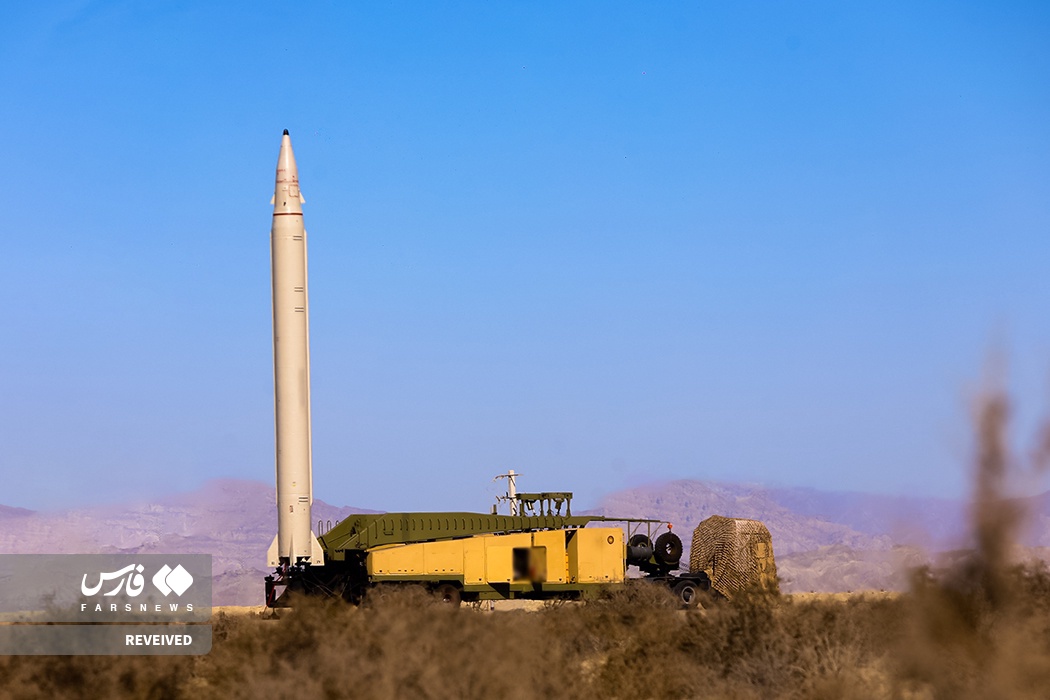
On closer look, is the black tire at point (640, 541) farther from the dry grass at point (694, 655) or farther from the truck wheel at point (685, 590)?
the dry grass at point (694, 655)

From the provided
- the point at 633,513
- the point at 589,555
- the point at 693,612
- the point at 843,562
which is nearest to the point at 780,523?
the point at 633,513

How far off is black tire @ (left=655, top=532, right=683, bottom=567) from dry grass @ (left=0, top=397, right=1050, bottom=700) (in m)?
15.2

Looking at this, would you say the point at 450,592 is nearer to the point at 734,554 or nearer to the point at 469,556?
the point at 469,556

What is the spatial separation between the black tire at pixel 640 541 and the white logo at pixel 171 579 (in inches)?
672

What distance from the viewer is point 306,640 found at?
19391 mm

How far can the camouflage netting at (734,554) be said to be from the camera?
38969 millimetres

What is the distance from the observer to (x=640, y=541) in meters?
37.8

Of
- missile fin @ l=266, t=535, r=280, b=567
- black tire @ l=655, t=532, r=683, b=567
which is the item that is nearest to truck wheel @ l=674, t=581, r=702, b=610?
black tire @ l=655, t=532, r=683, b=567

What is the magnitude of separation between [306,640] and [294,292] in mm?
19434

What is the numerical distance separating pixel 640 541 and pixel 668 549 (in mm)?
873

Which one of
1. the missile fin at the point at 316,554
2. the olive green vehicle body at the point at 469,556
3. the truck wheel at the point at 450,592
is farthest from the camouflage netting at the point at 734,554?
the missile fin at the point at 316,554

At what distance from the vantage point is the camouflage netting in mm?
38969

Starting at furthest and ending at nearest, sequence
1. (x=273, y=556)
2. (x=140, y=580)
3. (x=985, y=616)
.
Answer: (x=273, y=556)
(x=140, y=580)
(x=985, y=616)

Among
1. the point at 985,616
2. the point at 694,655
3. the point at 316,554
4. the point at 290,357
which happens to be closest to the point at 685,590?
the point at 316,554
